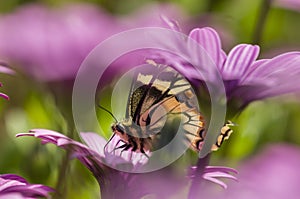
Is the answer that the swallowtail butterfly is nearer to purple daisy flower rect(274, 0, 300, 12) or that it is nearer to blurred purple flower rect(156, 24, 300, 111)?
blurred purple flower rect(156, 24, 300, 111)

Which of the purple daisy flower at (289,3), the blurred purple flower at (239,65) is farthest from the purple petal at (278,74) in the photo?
the purple daisy flower at (289,3)

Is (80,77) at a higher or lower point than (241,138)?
higher

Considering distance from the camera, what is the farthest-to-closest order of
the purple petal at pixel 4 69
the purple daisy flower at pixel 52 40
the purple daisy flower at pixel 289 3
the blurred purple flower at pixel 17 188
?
the purple daisy flower at pixel 289 3 < the purple daisy flower at pixel 52 40 < the purple petal at pixel 4 69 < the blurred purple flower at pixel 17 188

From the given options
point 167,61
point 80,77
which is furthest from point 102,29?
point 167,61

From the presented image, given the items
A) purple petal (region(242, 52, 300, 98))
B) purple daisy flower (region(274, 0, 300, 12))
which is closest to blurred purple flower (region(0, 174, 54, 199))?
purple petal (region(242, 52, 300, 98))

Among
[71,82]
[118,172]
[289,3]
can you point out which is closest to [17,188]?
[118,172]

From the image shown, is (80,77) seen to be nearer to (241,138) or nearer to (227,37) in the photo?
(241,138)

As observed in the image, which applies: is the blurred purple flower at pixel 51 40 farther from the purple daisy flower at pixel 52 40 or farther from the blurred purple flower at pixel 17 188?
the blurred purple flower at pixel 17 188
